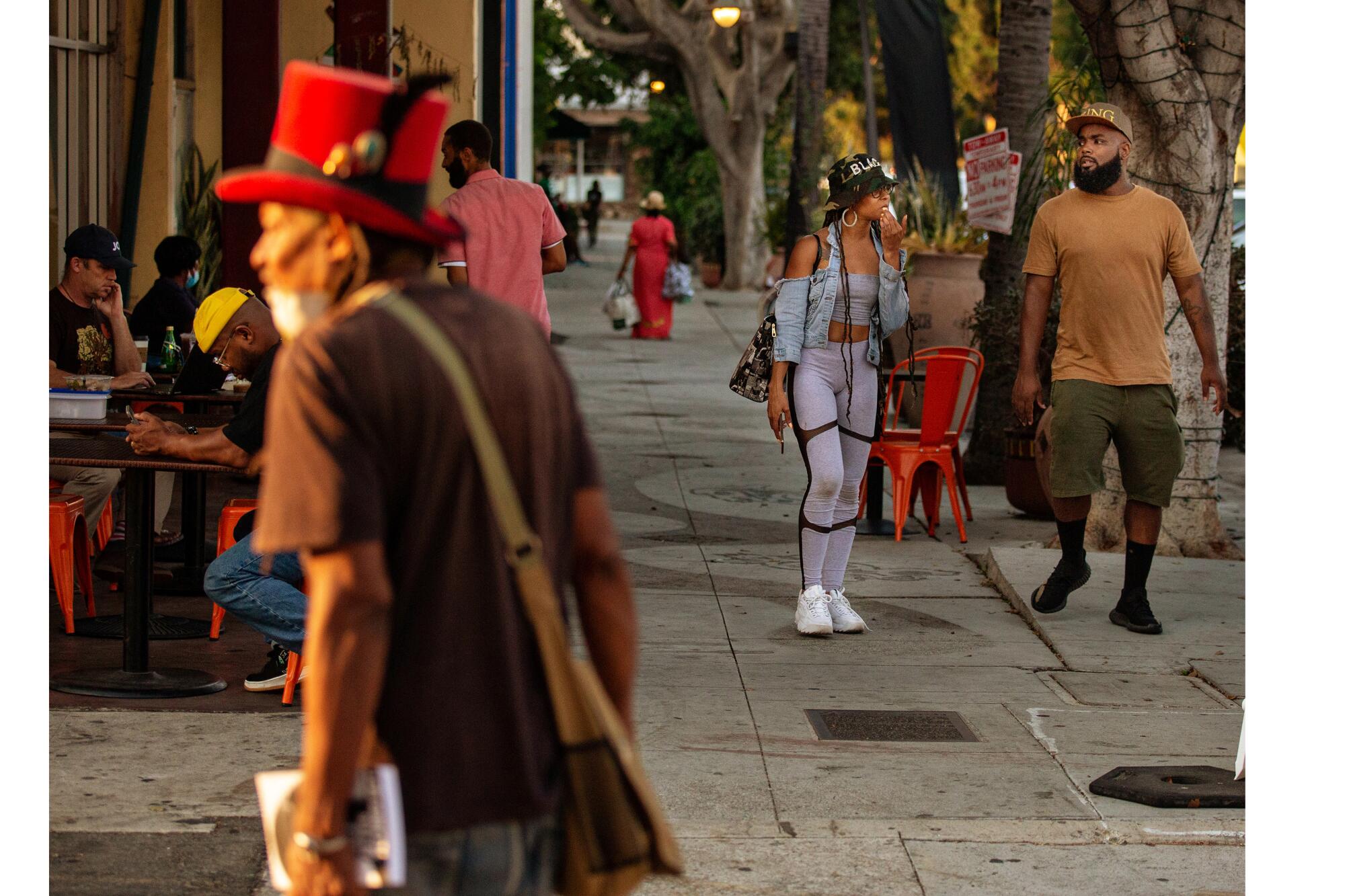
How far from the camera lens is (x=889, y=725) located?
584 centimetres

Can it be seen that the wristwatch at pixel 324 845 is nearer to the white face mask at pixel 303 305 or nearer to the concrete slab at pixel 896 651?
the white face mask at pixel 303 305

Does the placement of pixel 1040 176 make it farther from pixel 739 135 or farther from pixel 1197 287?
pixel 739 135

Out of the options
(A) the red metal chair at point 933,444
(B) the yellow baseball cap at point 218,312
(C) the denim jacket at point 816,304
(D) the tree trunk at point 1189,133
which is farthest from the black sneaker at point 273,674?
(D) the tree trunk at point 1189,133

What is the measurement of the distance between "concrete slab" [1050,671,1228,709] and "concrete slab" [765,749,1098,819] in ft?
2.73

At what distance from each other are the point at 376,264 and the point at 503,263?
4953mm

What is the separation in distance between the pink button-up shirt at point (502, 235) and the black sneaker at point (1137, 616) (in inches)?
106

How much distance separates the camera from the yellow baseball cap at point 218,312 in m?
6.10

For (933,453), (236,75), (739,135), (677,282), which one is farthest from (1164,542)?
(739,135)

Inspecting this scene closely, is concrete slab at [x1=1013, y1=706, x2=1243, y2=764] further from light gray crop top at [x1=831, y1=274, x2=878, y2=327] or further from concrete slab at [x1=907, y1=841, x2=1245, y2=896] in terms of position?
light gray crop top at [x1=831, y1=274, x2=878, y2=327]

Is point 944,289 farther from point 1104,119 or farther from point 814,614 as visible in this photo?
point 814,614

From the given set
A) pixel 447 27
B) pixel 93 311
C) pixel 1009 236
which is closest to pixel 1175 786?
pixel 93 311

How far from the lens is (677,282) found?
20844 mm

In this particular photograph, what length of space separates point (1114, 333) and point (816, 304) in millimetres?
1215

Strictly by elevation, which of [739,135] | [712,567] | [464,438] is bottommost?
[712,567]
